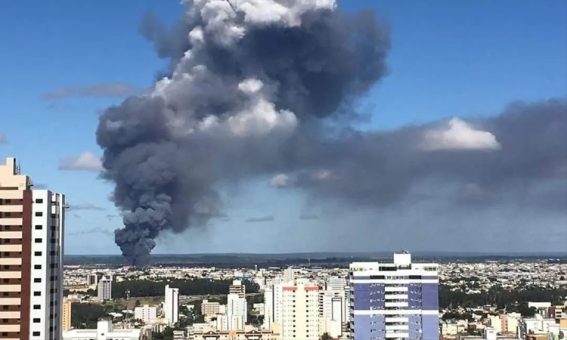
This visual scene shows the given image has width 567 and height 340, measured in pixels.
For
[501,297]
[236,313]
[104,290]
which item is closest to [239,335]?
[236,313]

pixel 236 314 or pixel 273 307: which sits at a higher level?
pixel 273 307

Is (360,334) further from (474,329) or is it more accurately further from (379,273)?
(474,329)

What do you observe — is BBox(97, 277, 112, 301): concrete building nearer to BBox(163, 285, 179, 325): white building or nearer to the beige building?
BBox(163, 285, 179, 325): white building

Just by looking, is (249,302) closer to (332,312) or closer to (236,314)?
(236,314)

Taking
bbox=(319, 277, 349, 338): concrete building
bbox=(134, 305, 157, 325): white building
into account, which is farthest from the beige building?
bbox=(134, 305, 157, 325): white building

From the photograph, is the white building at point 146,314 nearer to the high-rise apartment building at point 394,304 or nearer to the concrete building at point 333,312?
the concrete building at point 333,312
